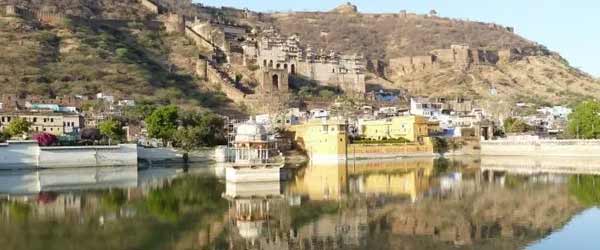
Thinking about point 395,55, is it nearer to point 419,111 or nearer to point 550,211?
point 419,111

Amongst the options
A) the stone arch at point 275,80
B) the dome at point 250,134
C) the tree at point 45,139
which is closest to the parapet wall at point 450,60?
the stone arch at point 275,80

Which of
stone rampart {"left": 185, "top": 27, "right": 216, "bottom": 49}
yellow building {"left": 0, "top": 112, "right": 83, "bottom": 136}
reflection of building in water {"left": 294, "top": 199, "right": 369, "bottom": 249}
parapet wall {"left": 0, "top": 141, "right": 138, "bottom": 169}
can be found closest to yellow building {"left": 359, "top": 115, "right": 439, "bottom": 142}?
parapet wall {"left": 0, "top": 141, "right": 138, "bottom": 169}

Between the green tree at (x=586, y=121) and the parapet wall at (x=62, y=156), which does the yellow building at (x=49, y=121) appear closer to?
the parapet wall at (x=62, y=156)

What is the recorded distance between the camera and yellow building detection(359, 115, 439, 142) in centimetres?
6350

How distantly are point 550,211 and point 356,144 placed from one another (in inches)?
1299

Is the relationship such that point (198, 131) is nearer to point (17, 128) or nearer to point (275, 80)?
point (17, 128)

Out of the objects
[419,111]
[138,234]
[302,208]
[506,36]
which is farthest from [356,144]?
[506,36]

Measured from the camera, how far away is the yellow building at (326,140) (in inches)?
2295

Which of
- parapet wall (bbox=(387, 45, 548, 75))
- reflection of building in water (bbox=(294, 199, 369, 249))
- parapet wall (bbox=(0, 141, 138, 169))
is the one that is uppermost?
parapet wall (bbox=(387, 45, 548, 75))

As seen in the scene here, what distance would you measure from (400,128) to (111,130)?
23895 millimetres

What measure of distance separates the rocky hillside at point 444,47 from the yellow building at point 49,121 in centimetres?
5061

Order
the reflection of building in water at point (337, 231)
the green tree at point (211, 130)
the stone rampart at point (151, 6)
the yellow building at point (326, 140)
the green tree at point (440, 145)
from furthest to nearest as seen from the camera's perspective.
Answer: the stone rampart at point (151, 6) → the green tree at point (440, 145) → the yellow building at point (326, 140) → the green tree at point (211, 130) → the reflection of building in water at point (337, 231)

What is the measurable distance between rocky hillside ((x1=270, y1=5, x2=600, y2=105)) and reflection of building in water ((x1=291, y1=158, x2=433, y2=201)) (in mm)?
45668

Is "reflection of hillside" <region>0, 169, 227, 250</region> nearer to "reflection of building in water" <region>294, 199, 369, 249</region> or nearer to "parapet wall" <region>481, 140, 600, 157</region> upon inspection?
"reflection of building in water" <region>294, 199, 369, 249</region>
